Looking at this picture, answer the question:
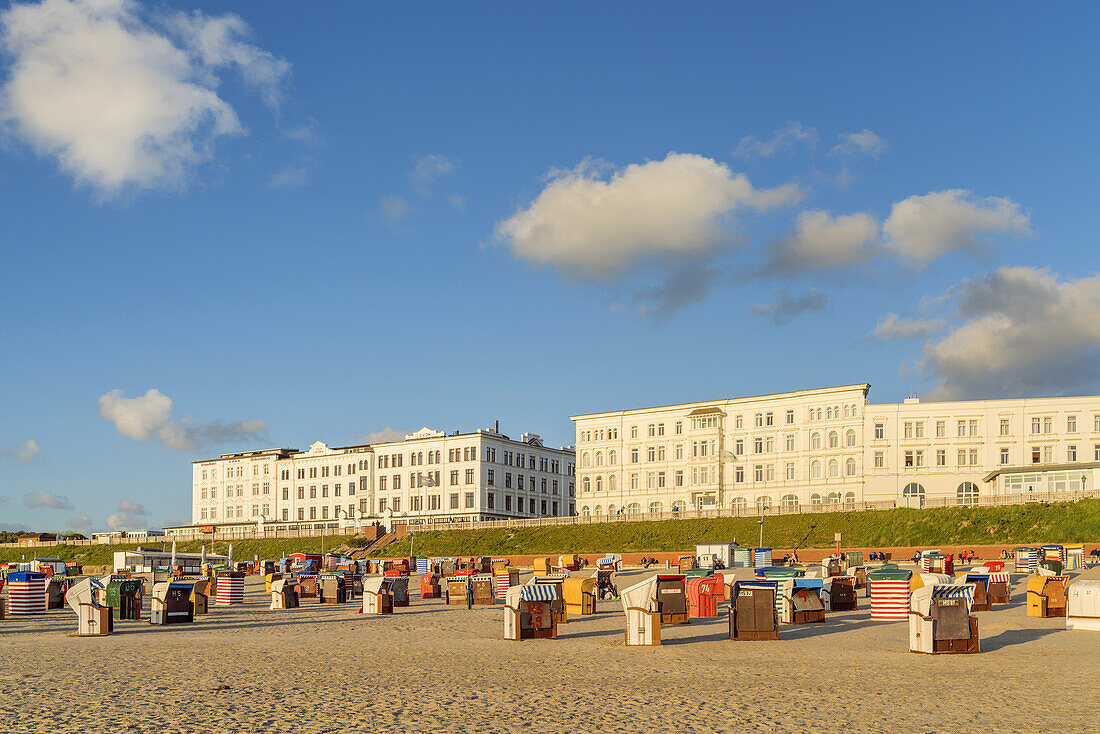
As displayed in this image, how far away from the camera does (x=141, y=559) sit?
76938 millimetres

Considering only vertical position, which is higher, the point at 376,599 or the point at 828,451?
the point at 828,451

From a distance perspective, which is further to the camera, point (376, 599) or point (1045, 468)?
point (1045, 468)

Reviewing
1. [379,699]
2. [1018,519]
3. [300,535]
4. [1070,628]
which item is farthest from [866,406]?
[379,699]

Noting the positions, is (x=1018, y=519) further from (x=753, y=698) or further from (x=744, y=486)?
(x=753, y=698)

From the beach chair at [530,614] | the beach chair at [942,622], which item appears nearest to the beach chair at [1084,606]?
the beach chair at [942,622]

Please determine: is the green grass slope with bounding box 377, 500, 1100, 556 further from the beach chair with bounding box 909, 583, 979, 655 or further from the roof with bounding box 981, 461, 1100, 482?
the beach chair with bounding box 909, 583, 979, 655

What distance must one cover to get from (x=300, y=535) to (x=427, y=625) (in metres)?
77.9

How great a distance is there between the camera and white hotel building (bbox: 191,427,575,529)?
109438 millimetres

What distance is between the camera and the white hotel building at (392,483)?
359ft

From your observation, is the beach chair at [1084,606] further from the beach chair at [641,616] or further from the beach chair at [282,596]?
the beach chair at [282,596]

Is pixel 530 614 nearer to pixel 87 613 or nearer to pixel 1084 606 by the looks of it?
pixel 87 613

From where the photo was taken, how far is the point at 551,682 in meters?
14.1

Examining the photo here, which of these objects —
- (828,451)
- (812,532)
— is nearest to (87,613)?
(812,532)

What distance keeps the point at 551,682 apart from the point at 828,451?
78.8 m
